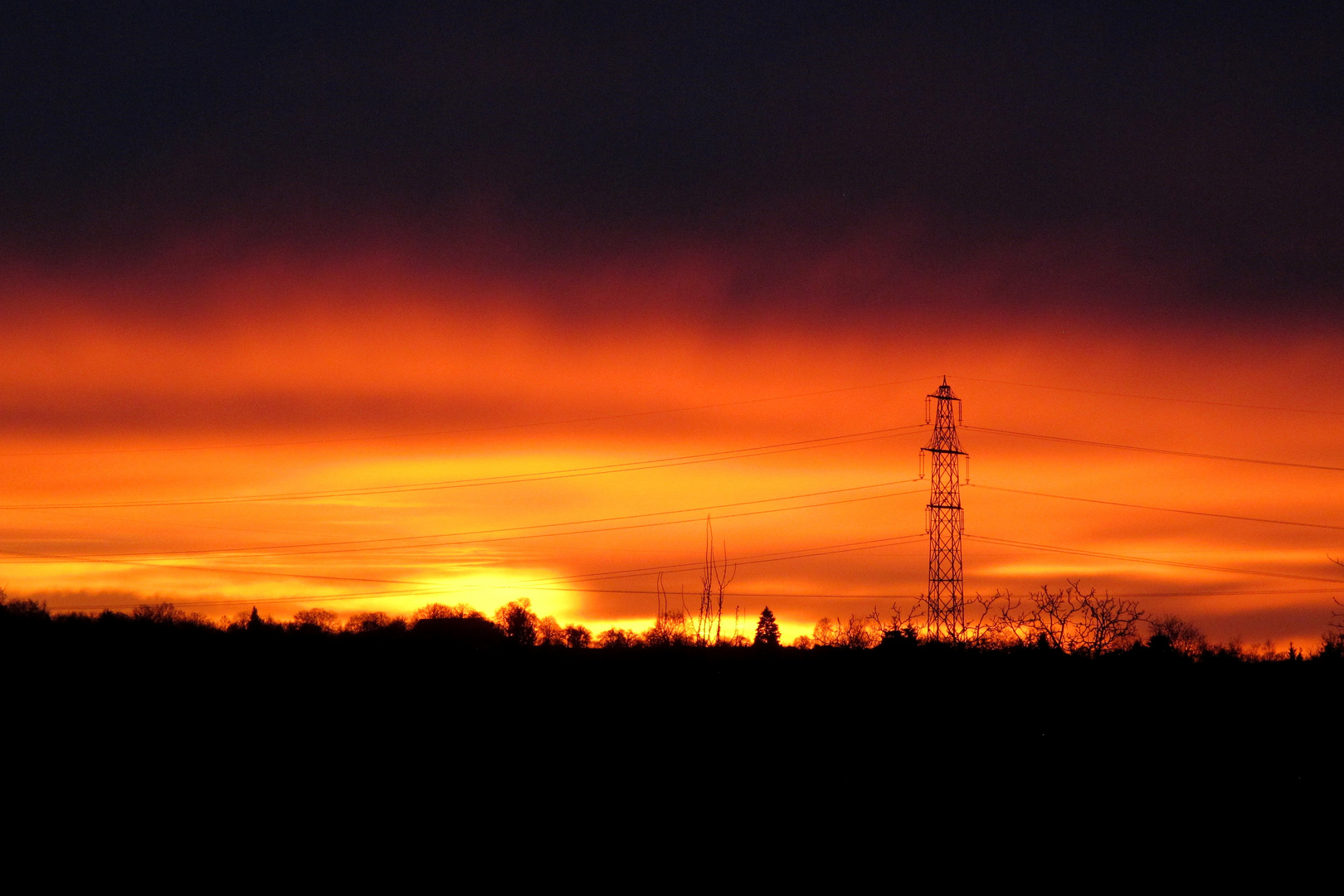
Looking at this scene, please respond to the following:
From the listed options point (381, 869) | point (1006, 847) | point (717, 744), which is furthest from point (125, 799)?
point (1006, 847)

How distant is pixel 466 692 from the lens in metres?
30.5

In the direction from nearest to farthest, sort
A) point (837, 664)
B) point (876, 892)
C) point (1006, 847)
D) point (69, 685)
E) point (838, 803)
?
point (876, 892) < point (1006, 847) < point (838, 803) < point (69, 685) < point (837, 664)

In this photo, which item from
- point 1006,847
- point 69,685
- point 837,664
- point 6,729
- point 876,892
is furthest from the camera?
point 837,664

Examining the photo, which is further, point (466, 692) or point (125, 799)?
point (466, 692)

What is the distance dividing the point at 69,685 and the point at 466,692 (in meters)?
10.0

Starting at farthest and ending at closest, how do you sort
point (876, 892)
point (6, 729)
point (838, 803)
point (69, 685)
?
point (69, 685)
point (6, 729)
point (838, 803)
point (876, 892)

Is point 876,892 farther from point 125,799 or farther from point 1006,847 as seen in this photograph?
point 125,799

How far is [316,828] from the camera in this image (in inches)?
871

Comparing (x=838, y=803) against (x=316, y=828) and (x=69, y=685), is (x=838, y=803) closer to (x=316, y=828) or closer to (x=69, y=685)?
(x=316, y=828)

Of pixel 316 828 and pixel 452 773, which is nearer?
pixel 316 828

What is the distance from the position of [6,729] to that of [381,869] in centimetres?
1116

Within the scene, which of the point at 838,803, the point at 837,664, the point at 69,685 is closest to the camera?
the point at 838,803

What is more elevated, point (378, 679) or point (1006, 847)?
point (378, 679)

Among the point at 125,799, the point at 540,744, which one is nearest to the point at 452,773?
the point at 540,744
